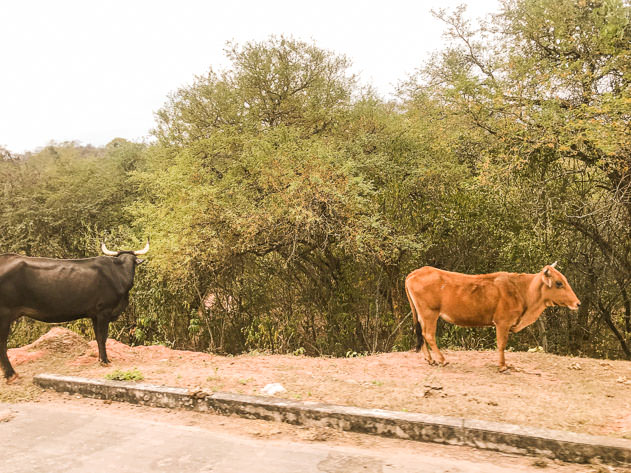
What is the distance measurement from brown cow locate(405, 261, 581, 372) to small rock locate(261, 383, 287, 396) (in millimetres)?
2434

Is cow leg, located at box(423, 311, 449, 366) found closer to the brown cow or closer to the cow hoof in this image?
the brown cow

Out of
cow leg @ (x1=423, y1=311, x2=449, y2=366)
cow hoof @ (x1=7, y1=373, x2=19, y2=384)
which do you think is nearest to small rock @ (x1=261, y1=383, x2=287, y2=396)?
cow leg @ (x1=423, y1=311, x2=449, y2=366)

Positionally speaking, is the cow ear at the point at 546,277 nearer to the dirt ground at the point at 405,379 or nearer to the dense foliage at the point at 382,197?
the dirt ground at the point at 405,379

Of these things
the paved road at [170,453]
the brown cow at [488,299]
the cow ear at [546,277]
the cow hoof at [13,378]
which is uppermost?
the cow ear at [546,277]

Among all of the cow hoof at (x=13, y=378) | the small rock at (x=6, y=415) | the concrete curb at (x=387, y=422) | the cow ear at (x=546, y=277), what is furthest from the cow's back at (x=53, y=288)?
the cow ear at (x=546, y=277)

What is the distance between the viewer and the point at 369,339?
40.4 feet

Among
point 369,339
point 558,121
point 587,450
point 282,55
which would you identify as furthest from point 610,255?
point 282,55

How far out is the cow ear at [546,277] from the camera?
267 inches

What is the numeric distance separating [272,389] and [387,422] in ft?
5.52

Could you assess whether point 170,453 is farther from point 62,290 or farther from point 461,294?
point 461,294

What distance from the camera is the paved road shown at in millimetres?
3977

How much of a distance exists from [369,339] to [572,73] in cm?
766

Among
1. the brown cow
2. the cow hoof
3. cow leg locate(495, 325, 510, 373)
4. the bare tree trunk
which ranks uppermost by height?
the brown cow

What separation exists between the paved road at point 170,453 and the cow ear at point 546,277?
11.3ft
